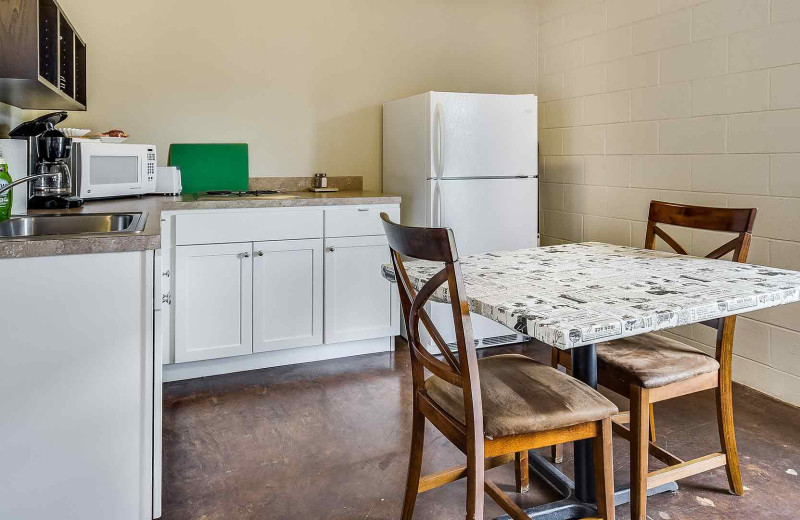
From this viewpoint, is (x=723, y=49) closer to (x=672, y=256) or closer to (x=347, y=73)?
(x=672, y=256)

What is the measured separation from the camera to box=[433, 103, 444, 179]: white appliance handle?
346cm

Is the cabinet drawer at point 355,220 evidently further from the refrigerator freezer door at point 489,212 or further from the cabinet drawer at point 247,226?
the refrigerator freezer door at point 489,212

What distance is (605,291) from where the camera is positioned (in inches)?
64.2

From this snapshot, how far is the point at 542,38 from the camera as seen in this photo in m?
4.44

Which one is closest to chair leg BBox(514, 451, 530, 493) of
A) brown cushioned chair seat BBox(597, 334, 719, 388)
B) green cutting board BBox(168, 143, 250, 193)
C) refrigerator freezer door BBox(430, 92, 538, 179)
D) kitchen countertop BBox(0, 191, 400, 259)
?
brown cushioned chair seat BBox(597, 334, 719, 388)

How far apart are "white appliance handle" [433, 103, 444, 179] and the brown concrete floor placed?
1.20 m

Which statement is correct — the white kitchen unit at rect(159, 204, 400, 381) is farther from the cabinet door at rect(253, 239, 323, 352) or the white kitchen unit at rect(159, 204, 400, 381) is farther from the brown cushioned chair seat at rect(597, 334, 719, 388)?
the brown cushioned chair seat at rect(597, 334, 719, 388)

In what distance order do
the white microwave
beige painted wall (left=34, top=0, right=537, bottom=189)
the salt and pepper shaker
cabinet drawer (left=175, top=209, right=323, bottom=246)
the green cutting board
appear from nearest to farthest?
the white microwave, cabinet drawer (left=175, top=209, right=323, bottom=246), beige painted wall (left=34, top=0, right=537, bottom=189), the green cutting board, the salt and pepper shaker

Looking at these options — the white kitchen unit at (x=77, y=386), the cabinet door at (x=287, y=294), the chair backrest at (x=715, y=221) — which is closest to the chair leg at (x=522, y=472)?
the chair backrest at (x=715, y=221)

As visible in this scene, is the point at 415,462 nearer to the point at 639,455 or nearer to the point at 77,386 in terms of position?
the point at 639,455

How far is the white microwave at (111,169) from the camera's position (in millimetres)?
2898

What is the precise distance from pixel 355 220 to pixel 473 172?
30.3 inches

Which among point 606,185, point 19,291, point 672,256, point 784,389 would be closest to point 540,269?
point 672,256

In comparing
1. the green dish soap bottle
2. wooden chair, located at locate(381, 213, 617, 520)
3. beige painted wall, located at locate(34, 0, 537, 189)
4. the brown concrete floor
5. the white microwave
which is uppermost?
beige painted wall, located at locate(34, 0, 537, 189)
